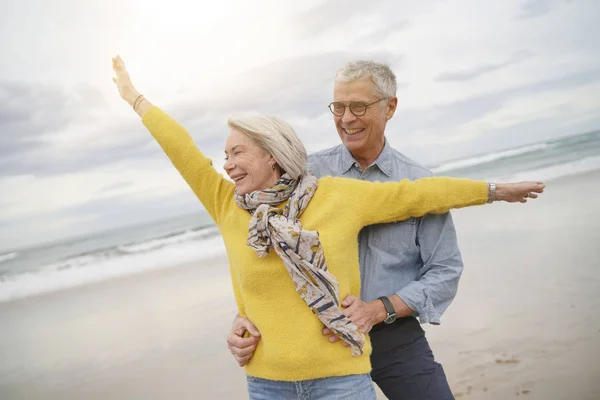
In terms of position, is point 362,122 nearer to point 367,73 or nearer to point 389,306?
point 367,73

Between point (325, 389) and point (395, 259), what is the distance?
1.70ft

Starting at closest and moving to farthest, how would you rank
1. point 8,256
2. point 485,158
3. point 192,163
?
point 192,163 → point 8,256 → point 485,158

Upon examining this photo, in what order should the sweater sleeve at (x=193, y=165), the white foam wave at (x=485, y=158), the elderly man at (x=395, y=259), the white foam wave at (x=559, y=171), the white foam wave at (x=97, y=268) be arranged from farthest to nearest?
the white foam wave at (x=485, y=158) < the white foam wave at (x=559, y=171) < the white foam wave at (x=97, y=268) < the elderly man at (x=395, y=259) < the sweater sleeve at (x=193, y=165)

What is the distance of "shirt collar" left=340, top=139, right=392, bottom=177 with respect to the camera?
74.0 inches

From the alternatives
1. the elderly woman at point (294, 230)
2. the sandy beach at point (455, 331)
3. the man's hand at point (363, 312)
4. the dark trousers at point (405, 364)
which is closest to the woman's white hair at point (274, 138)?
the elderly woman at point (294, 230)

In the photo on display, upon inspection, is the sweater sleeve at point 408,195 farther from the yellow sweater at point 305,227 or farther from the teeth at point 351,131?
the teeth at point 351,131

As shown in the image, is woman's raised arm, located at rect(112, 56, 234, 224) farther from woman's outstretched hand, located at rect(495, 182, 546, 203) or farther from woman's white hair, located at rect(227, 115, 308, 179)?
woman's outstretched hand, located at rect(495, 182, 546, 203)

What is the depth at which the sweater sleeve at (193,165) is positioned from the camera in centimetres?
170

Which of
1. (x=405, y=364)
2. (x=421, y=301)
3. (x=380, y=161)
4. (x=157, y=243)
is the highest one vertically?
(x=157, y=243)

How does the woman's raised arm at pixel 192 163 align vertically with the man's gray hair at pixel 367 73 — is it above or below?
below

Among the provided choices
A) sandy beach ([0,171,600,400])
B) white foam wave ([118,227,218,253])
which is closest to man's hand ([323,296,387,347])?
sandy beach ([0,171,600,400])

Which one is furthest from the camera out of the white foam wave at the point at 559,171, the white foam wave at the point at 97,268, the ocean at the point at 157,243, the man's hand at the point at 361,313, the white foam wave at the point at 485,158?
the white foam wave at the point at 485,158

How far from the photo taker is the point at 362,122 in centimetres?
185

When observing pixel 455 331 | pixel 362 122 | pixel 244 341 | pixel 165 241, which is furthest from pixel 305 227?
pixel 165 241
